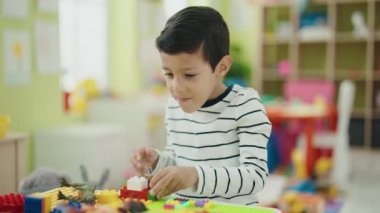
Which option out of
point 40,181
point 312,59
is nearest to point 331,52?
point 312,59

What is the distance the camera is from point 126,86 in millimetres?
5160

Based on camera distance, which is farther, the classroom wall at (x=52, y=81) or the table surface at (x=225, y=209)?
the classroom wall at (x=52, y=81)

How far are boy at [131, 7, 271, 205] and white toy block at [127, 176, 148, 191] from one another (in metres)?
0.02

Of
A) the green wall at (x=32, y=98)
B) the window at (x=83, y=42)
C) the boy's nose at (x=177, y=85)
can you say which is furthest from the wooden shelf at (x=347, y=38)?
the boy's nose at (x=177, y=85)

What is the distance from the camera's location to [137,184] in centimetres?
101

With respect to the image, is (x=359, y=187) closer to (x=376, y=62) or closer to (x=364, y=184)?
(x=364, y=184)

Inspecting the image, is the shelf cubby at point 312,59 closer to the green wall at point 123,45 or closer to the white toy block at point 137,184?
the green wall at point 123,45

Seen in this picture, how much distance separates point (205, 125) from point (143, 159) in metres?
0.18

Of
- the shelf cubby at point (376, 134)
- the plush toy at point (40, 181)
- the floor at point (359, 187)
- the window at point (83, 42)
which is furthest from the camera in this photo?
the shelf cubby at point (376, 134)

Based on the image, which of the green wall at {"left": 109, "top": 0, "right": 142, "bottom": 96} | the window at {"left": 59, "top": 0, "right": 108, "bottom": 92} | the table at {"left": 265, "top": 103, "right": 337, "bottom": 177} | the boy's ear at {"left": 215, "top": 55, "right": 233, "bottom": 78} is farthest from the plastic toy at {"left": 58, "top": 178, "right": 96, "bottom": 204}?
the green wall at {"left": 109, "top": 0, "right": 142, "bottom": 96}

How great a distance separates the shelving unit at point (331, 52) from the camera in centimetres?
597

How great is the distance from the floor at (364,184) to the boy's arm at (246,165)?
259cm

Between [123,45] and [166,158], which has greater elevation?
[123,45]

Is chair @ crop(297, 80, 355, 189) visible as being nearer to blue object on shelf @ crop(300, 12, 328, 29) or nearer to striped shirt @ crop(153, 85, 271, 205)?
blue object on shelf @ crop(300, 12, 328, 29)
